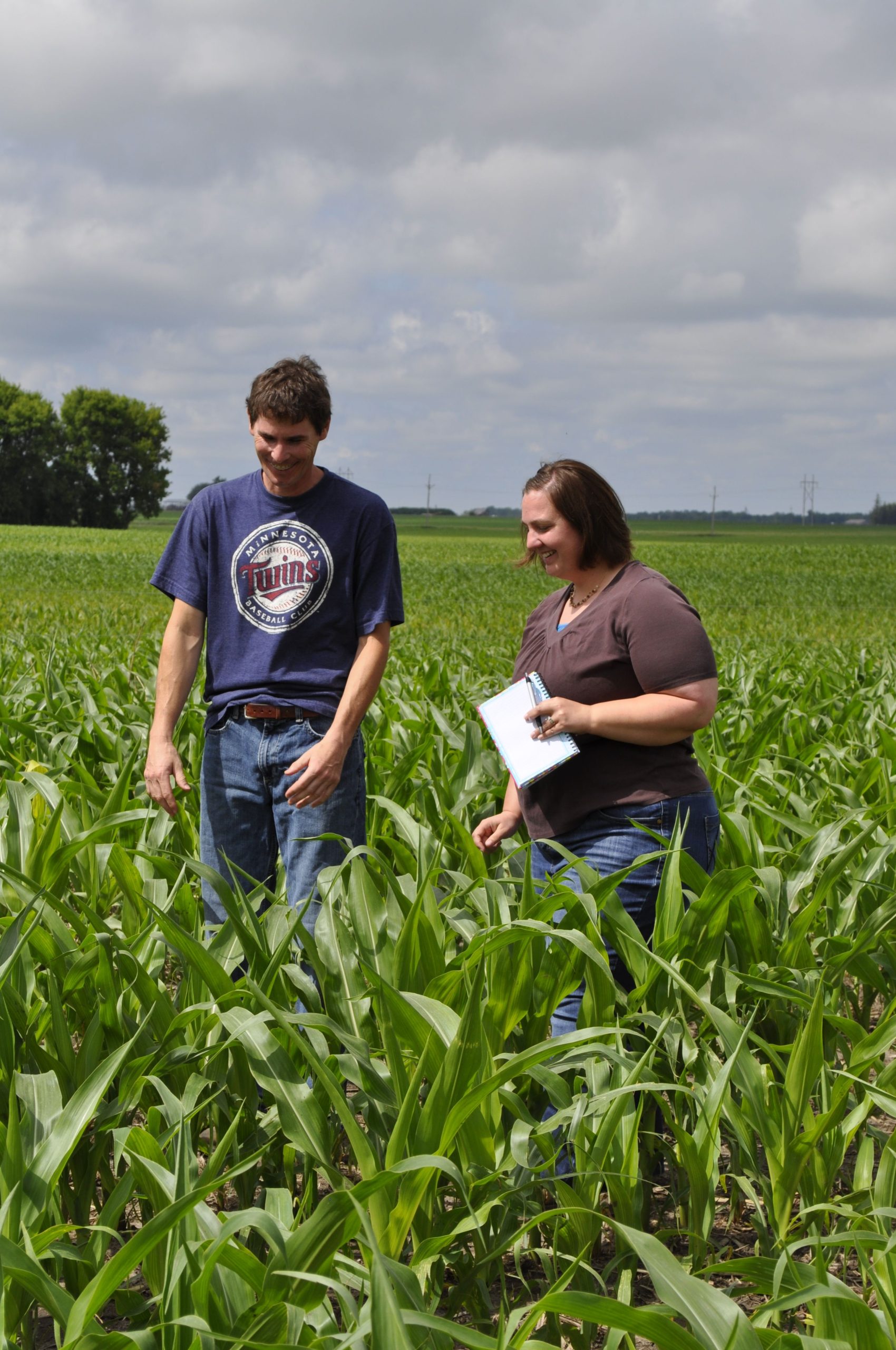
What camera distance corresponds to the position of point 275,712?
2969 millimetres

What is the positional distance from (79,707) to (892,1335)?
16.6 ft

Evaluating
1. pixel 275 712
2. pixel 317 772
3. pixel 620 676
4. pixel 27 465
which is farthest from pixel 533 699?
pixel 27 465

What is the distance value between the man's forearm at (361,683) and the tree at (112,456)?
3073 inches

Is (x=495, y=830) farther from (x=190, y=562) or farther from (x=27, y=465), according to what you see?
(x=27, y=465)

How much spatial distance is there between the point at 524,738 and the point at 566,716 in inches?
6.4

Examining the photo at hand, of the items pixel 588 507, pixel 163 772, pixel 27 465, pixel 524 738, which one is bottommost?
pixel 163 772

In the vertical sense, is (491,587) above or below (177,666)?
above

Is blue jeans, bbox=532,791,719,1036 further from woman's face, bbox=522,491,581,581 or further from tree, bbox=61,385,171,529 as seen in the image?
tree, bbox=61,385,171,529

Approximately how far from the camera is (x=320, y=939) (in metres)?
2.42

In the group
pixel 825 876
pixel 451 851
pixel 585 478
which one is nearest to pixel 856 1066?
pixel 825 876

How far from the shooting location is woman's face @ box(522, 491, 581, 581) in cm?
264

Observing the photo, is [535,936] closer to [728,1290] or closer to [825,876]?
[728,1290]

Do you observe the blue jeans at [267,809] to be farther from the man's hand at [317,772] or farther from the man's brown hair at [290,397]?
the man's brown hair at [290,397]

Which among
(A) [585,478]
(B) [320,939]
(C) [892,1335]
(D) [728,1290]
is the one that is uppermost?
(A) [585,478]
